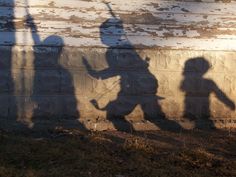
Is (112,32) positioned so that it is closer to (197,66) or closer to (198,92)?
(197,66)

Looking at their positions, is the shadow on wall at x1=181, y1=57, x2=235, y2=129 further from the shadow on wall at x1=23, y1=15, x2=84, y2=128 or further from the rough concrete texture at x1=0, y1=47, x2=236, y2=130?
the shadow on wall at x1=23, y1=15, x2=84, y2=128

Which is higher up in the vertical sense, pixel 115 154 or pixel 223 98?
pixel 223 98

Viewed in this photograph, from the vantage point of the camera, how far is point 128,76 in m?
8.27

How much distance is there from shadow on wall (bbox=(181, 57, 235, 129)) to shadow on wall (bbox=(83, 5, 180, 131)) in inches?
15.4

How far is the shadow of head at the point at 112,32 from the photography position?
8.19 metres

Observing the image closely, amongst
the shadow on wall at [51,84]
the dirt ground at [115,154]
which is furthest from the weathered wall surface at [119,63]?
the dirt ground at [115,154]

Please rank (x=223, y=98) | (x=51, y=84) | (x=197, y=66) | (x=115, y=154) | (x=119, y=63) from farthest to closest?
1. (x=223, y=98)
2. (x=197, y=66)
3. (x=119, y=63)
4. (x=51, y=84)
5. (x=115, y=154)

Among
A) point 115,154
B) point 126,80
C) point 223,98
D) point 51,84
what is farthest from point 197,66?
point 115,154

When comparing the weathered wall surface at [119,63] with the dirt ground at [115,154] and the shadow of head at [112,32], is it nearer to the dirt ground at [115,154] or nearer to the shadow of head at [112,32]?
the shadow of head at [112,32]

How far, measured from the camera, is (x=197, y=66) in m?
8.52

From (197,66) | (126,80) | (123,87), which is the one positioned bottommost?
(123,87)

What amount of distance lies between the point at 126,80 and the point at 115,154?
6.31ft

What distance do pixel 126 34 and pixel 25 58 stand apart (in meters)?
1.55

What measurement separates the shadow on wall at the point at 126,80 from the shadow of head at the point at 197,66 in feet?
1.77
